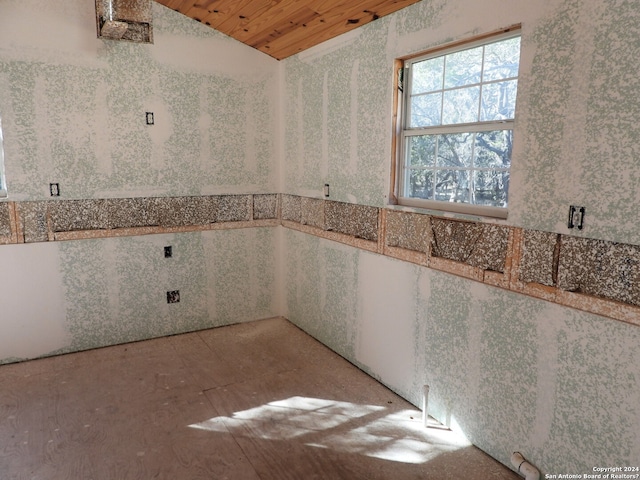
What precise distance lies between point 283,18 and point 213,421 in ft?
9.47

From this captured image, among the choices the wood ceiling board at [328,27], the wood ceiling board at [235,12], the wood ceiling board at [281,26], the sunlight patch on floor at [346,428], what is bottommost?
the sunlight patch on floor at [346,428]

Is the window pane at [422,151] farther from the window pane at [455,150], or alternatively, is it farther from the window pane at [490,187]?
the window pane at [490,187]

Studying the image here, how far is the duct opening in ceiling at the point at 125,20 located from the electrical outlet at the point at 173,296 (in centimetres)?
217

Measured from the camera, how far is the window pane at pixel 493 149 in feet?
7.72

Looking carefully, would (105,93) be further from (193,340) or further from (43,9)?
(193,340)

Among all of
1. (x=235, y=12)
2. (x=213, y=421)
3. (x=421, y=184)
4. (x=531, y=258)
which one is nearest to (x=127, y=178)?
(x=235, y=12)

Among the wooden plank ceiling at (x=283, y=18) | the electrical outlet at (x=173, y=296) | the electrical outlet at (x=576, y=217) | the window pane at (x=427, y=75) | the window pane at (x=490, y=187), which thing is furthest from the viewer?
the electrical outlet at (x=173, y=296)

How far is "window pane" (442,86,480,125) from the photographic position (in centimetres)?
251

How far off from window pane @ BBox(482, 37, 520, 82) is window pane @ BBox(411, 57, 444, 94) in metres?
0.34

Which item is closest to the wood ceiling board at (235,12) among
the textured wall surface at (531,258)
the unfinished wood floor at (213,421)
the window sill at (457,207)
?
the textured wall surface at (531,258)

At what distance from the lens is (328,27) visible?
131 inches

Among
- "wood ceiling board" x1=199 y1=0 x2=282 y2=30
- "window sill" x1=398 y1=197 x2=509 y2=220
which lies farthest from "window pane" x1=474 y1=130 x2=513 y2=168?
"wood ceiling board" x1=199 y1=0 x2=282 y2=30

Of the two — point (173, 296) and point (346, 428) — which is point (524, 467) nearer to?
point (346, 428)

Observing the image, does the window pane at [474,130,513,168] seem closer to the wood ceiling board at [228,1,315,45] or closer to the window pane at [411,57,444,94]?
the window pane at [411,57,444,94]
